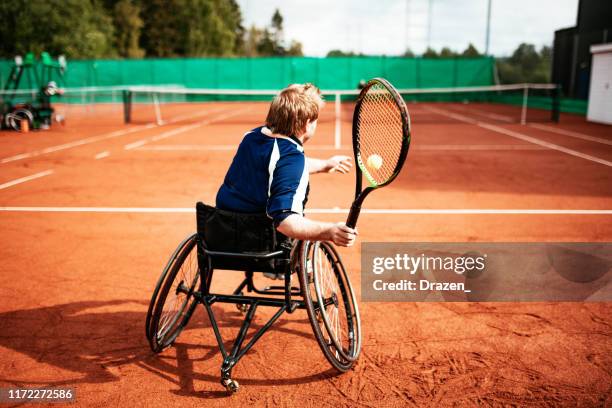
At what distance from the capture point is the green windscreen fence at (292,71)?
38188mm

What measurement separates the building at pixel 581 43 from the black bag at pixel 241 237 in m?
25.6

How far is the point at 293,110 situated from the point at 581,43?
28692mm

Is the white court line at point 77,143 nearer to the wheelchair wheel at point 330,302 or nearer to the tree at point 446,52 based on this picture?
→ the wheelchair wheel at point 330,302

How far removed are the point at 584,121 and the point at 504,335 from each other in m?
20.0

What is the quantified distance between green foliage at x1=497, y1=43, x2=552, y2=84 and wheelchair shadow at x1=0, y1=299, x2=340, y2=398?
3370cm

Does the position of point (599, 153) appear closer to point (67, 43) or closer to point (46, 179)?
point (46, 179)

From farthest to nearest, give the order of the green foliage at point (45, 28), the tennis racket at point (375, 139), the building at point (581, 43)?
the green foliage at point (45, 28) → the building at point (581, 43) → the tennis racket at point (375, 139)

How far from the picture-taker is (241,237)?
2836mm

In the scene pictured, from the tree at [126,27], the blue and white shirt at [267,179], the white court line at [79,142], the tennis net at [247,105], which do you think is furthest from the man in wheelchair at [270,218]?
the tree at [126,27]

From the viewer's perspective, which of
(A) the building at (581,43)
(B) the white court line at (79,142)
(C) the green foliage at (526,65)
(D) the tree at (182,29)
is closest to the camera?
(B) the white court line at (79,142)

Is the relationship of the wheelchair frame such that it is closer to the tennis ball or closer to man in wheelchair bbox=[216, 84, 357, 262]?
man in wheelchair bbox=[216, 84, 357, 262]

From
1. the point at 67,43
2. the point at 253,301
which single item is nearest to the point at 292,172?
the point at 253,301

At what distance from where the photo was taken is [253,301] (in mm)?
3068

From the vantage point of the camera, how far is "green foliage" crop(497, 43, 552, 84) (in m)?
33.4
